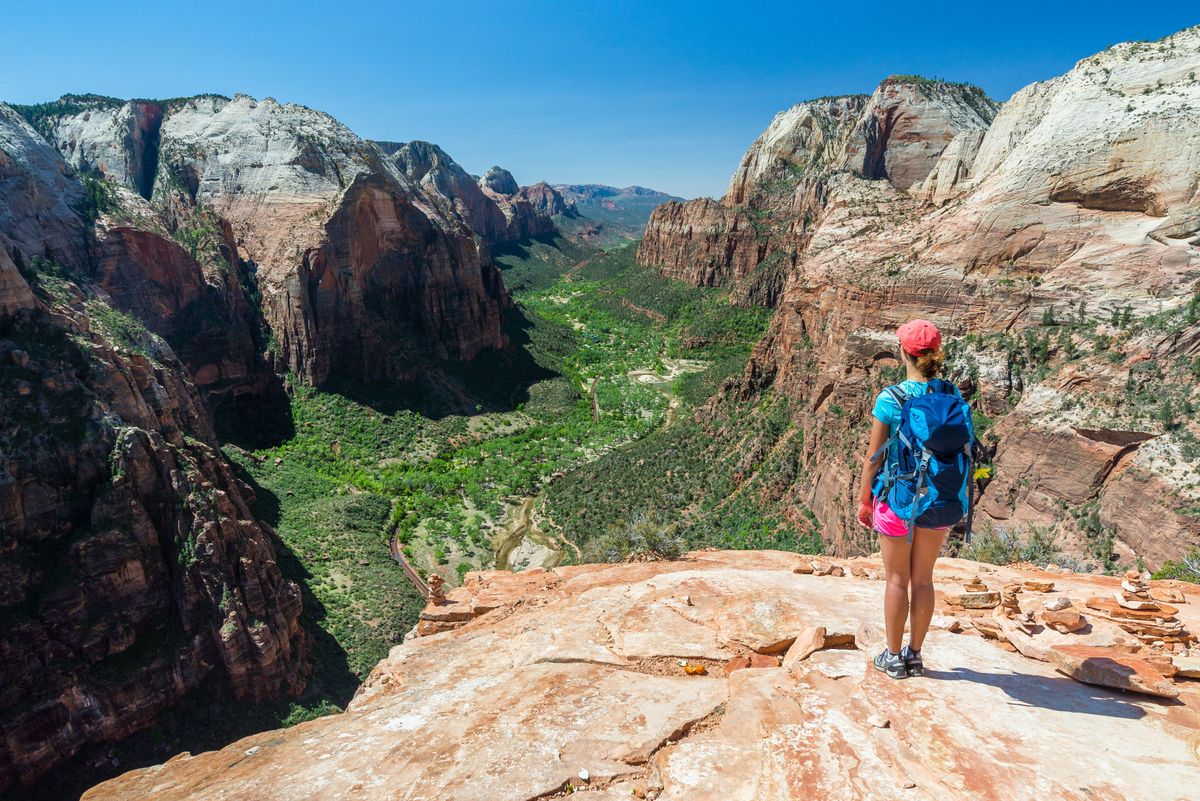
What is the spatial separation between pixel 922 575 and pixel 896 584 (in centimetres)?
29

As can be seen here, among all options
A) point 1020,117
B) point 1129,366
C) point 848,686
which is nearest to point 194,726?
point 848,686

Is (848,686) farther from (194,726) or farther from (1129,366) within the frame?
(194,726)

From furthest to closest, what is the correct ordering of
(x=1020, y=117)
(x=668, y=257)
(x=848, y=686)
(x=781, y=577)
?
(x=668, y=257), (x=1020, y=117), (x=781, y=577), (x=848, y=686)

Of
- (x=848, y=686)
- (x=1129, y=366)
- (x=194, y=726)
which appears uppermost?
(x=1129, y=366)

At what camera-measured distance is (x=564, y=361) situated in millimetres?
82188

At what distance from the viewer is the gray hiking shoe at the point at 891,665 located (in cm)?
661

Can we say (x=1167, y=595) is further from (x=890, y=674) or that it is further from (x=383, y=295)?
(x=383, y=295)

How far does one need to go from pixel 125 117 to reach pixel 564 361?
198ft

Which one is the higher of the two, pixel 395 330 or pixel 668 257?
pixel 668 257

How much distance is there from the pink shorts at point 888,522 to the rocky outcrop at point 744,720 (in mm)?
1670

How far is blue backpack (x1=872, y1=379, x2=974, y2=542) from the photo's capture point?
6.19m

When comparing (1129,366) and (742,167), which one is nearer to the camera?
(1129,366)

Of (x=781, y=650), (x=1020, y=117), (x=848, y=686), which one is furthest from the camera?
(x=1020, y=117)

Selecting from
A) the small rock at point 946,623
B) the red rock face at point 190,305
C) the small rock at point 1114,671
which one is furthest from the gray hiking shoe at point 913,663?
the red rock face at point 190,305
